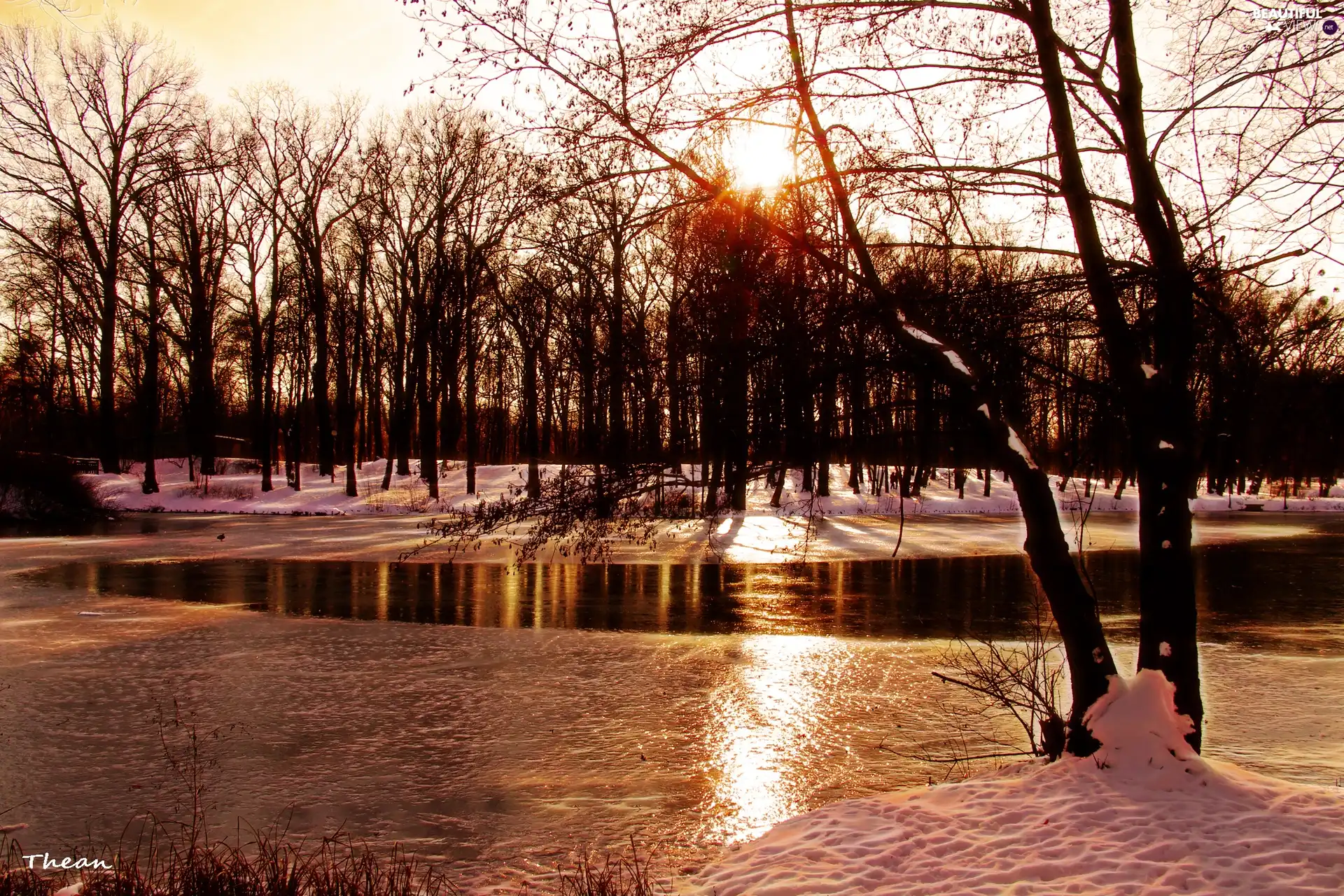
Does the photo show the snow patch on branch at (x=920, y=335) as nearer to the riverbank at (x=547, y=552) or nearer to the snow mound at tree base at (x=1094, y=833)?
the snow mound at tree base at (x=1094, y=833)

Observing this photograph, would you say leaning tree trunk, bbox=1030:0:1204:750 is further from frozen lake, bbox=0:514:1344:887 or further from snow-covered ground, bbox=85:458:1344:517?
snow-covered ground, bbox=85:458:1344:517

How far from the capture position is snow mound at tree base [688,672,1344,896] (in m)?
4.99

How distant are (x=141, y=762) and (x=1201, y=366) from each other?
29.0 feet

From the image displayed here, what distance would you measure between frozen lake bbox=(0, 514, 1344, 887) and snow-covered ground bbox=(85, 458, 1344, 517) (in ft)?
55.2

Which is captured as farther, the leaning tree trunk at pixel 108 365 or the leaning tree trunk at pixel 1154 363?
the leaning tree trunk at pixel 108 365

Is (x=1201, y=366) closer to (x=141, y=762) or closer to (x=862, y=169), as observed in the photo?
(x=862, y=169)

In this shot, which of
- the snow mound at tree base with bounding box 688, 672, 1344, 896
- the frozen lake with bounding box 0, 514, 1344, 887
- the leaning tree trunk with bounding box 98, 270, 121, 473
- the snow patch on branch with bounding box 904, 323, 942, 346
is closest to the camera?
the snow mound at tree base with bounding box 688, 672, 1344, 896

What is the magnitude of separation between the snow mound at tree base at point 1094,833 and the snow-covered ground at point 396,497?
27814mm

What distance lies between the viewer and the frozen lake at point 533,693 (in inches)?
288

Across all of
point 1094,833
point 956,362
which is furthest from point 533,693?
point 1094,833

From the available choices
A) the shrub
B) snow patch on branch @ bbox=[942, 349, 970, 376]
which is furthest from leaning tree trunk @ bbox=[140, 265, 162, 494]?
snow patch on branch @ bbox=[942, 349, 970, 376]

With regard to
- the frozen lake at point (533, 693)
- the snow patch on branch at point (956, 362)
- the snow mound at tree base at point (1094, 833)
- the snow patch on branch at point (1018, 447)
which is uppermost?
the snow patch on branch at point (956, 362)

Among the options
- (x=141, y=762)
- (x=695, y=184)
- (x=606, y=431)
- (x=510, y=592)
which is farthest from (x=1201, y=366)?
(x=510, y=592)

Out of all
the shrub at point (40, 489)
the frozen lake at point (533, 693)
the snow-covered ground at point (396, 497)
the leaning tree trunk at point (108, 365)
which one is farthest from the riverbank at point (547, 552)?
the leaning tree trunk at point (108, 365)
